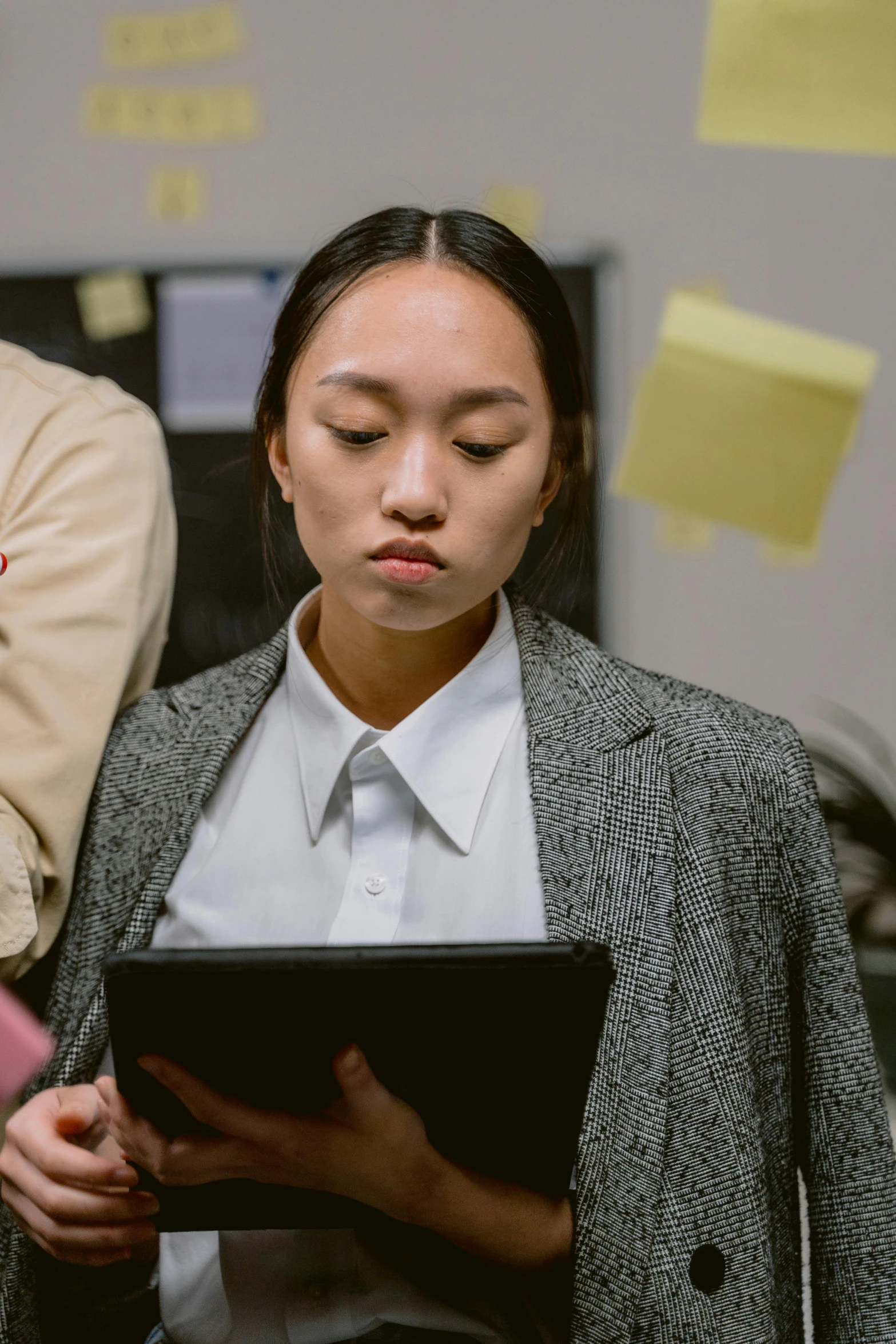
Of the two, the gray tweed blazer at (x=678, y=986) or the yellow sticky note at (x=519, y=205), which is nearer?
the gray tweed blazer at (x=678, y=986)

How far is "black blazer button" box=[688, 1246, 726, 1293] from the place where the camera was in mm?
833

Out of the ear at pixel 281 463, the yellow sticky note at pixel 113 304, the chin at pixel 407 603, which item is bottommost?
the yellow sticky note at pixel 113 304

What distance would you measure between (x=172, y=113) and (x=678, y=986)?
1435 mm

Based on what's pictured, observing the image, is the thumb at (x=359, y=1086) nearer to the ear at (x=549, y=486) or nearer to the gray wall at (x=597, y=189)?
the ear at (x=549, y=486)

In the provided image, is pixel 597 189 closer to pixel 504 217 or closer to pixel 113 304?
pixel 504 217

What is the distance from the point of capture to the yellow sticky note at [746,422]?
1567mm

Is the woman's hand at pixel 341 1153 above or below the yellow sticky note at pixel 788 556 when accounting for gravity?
above

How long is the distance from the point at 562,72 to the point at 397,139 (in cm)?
25

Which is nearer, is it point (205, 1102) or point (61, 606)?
point (205, 1102)

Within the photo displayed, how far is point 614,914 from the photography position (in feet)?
2.82

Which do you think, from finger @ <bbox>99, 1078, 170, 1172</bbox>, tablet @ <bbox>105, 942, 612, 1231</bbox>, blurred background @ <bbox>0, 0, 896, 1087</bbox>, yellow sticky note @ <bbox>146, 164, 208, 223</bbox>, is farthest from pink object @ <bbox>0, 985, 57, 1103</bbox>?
yellow sticky note @ <bbox>146, 164, 208, 223</bbox>

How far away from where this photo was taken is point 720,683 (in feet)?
5.72

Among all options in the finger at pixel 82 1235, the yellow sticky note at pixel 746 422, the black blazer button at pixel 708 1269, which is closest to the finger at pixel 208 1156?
the finger at pixel 82 1235

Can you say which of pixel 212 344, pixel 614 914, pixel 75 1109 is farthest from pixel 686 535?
pixel 75 1109
